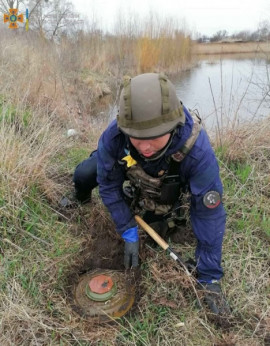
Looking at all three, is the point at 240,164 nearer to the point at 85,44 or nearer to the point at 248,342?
the point at 248,342

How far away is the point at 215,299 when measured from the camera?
5.71 ft

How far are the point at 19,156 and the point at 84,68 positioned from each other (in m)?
7.27

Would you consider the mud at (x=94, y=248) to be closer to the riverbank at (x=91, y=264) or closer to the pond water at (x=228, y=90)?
the riverbank at (x=91, y=264)

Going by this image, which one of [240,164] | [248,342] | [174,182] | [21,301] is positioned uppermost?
[174,182]

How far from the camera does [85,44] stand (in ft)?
30.5

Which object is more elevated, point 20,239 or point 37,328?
point 20,239

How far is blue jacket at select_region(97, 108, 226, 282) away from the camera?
1.59m

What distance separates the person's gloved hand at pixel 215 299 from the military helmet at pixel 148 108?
983 mm

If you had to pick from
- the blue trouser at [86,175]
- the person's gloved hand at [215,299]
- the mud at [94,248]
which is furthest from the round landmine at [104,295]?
the blue trouser at [86,175]

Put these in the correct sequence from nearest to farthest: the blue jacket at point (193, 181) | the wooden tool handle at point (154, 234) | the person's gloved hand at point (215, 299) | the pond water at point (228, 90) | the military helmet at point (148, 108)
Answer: the military helmet at point (148, 108) < the blue jacket at point (193, 181) < the person's gloved hand at point (215, 299) < the wooden tool handle at point (154, 234) < the pond water at point (228, 90)

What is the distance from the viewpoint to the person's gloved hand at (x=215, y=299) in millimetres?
1712

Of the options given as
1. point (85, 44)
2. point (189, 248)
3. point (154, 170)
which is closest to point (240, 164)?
point (189, 248)

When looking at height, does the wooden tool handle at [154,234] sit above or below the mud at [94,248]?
above

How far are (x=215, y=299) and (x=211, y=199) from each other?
597 mm
